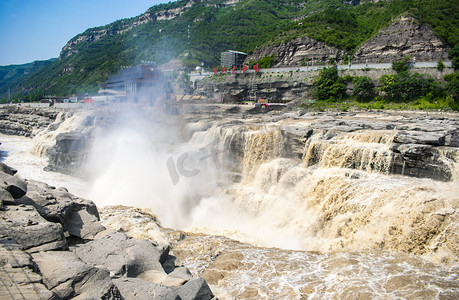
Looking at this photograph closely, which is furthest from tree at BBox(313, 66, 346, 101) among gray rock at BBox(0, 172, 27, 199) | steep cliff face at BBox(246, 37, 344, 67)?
gray rock at BBox(0, 172, 27, 199)

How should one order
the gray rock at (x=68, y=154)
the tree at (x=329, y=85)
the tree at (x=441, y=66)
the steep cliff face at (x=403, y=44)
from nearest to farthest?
the gray rock at (x=68, y=154) → the tree at (x=441, y=66) → the tree at (x=329, y=85) → the steep cliff face at (x=403, y=44)

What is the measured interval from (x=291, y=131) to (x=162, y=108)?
1430cm

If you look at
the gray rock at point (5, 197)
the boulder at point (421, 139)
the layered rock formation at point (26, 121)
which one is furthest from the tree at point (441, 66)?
the layered rock formation at point (26, 121)

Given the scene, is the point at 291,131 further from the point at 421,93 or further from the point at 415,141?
the point at 421,93

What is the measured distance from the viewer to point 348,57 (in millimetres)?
37375

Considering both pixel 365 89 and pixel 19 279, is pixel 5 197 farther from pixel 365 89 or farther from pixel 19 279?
pixel 365 89

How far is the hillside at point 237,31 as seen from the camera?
132 feet

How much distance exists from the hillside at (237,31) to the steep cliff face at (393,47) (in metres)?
0.92

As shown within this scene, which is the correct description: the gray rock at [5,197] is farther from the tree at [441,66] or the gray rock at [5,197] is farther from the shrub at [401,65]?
the tree at [441,66]

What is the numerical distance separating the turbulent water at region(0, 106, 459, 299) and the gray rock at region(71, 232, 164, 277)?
5.47 ft

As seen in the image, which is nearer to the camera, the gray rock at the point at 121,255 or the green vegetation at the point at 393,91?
the gray rock at the point at 121,255

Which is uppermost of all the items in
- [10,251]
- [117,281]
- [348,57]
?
[348,57]

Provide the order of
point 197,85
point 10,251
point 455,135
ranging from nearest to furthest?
point 10,251, point 455,135, point 197,85

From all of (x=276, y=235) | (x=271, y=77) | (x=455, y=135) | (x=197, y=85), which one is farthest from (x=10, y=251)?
(x=197, y=85)
